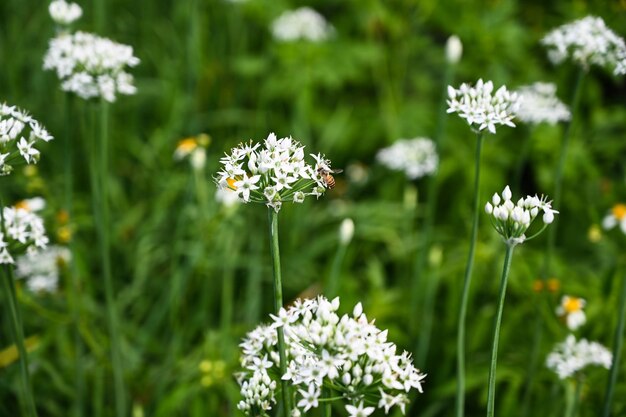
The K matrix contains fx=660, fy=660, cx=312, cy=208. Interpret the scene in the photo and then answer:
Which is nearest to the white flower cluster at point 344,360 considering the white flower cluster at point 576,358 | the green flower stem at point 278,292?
the green flower stem at point 278,292

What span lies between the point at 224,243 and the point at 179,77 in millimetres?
1779

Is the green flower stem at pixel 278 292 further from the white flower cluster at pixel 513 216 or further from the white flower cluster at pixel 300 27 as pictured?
the white flower cluster at pixel 300 27

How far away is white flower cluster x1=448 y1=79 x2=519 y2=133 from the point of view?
201cm

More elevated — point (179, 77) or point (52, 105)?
point (179, 77)

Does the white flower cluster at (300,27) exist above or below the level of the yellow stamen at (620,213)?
above

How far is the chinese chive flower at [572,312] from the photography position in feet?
9.49

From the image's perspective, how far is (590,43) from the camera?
2.57 m

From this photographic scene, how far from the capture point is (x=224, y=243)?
386cm

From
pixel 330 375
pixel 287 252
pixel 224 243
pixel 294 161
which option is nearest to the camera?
pixel 330 375

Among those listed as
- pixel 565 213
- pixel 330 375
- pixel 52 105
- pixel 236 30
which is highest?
pixel 236 30

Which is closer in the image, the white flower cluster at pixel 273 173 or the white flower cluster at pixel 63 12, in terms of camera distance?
the white flower cluster at pixel 273 173

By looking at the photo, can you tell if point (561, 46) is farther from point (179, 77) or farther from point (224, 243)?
point (179, 77)

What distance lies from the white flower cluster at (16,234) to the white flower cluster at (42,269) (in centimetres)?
129

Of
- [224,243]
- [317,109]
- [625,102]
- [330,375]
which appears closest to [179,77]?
[317,109]
